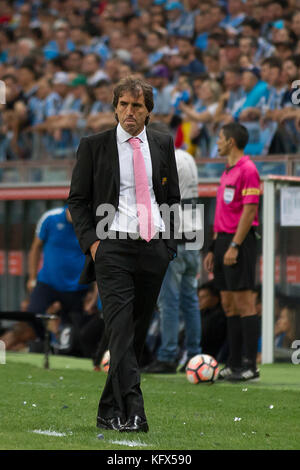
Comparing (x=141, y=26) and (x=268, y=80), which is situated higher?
(x=141, y=26)

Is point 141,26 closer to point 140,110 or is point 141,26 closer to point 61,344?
point 61,344

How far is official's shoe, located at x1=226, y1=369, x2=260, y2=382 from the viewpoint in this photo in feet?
26.9

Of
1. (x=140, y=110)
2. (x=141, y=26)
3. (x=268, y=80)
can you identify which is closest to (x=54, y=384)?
(x=140, y=110)

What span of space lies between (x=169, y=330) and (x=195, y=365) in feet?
3.24

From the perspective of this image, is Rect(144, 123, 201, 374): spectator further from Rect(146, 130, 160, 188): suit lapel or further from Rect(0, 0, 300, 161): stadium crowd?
Rect(146, 130, 160, 188): suit lapel

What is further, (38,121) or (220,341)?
(38,121)

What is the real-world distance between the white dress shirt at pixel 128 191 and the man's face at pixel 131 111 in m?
0.07

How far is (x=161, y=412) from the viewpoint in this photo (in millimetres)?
6379

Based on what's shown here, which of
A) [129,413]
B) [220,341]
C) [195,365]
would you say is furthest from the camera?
[220,341]

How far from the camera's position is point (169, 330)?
912 cm

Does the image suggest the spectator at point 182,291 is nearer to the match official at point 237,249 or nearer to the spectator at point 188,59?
the match official at point 237,249

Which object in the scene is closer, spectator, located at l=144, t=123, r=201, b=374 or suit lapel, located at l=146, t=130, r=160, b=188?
suit lapel, located at l=146, t=130, r=160, b=188

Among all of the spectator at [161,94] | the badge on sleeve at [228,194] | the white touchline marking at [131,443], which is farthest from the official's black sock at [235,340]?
the spectator at [161,94]

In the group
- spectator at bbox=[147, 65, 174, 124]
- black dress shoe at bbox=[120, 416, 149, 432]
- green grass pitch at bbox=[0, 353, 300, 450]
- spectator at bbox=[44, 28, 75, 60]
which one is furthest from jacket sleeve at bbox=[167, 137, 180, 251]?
spectator at bbox=[44, 28, 75, 60]
